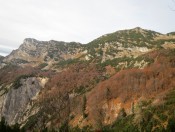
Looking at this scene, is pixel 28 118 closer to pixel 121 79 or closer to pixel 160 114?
pixel 121 79

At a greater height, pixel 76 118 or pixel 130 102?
pixel 130 102

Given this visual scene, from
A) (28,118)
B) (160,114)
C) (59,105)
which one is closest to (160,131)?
(160,114)

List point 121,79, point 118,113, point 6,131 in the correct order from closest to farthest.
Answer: point 6,131 < point 118,113 < point 121,79

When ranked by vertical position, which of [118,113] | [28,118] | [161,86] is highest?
[161,86]

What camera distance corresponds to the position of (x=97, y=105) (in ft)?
541

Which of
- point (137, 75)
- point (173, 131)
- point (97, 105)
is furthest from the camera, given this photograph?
point (137, 75)

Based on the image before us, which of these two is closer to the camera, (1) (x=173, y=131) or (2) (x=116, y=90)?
(1) (x=173, y=131)

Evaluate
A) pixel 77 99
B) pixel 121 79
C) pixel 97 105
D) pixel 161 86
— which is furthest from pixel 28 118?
pixel 161 86

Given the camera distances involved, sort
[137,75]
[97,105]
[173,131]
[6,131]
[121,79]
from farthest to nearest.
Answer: [121,79] → [137,75] → [97,105] → [173,131] → [6,131]

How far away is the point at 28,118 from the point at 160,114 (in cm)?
11106

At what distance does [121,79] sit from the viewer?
Result: 188 meters

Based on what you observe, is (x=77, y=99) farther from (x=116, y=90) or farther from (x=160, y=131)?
(x=160, y=131)

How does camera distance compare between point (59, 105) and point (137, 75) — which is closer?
point (137, 75)

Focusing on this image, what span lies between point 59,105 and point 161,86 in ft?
248
